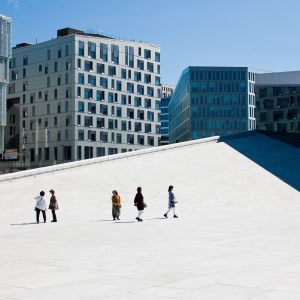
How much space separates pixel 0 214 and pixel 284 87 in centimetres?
5204

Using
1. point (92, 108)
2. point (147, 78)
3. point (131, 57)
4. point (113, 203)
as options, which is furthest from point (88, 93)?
point (113, 203)

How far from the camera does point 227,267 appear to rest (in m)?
11.9

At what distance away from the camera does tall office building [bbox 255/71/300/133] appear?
7212 cm

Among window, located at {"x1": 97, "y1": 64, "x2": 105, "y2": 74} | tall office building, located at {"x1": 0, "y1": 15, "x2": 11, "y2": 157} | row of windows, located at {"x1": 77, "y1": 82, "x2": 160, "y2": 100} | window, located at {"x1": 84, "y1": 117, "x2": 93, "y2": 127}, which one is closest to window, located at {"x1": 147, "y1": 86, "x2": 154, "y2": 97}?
row of windows, located at {"x1": 77, "y1": 82, "x2": 160, "y2": 100}

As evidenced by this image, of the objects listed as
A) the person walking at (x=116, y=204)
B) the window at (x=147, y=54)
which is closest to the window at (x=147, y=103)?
the window at (x=147, y=54)

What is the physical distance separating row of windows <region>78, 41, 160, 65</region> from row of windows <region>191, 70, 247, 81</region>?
35.4 meters

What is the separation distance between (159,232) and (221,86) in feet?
418

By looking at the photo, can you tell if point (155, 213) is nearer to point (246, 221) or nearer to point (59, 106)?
point (246, 221)

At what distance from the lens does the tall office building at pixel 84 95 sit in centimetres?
9762

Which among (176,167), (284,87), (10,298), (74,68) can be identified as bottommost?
(10,298)

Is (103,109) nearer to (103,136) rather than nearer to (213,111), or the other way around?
(103,136)

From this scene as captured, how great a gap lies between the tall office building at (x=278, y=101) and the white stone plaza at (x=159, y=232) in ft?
69.8

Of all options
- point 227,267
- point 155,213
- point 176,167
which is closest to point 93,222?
point 155,213

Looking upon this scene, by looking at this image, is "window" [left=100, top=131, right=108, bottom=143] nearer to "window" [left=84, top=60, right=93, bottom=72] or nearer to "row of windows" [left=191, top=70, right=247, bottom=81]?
"window" [left=84, top=60, right=93, bottom=72]
